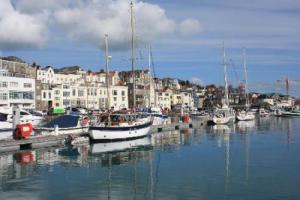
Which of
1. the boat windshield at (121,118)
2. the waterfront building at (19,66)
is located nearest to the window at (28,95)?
the waterfront building at (19,66)

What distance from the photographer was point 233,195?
30391 mm

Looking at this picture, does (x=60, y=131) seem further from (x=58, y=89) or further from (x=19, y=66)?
(x=19, y=66)

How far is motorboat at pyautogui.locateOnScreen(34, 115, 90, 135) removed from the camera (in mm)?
68188

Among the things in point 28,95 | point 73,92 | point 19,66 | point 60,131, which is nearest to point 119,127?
point 60,131

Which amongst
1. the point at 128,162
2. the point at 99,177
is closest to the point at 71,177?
the point at 99,177

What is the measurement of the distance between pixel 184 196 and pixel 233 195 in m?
3.05

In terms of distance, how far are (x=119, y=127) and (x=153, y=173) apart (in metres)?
28.2

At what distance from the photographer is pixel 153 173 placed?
129 feet

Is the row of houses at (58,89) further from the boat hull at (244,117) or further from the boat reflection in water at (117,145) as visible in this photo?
the boat reflection in water at (117,145)

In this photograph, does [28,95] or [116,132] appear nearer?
[116,132]

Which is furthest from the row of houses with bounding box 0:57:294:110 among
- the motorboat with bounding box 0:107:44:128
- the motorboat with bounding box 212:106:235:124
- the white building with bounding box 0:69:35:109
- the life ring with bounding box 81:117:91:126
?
the life ring with bounding box 81:117:91:126

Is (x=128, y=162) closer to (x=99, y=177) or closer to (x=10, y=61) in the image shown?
(x=99, y=177)

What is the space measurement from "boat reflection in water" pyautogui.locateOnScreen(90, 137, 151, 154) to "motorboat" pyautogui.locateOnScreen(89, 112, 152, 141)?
0.92m

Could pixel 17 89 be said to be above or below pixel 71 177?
above
